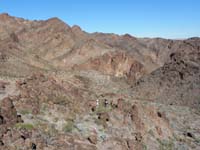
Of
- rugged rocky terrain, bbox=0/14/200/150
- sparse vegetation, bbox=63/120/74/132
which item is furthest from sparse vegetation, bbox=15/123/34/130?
sparse vegetation, bbox=63/120/74/132

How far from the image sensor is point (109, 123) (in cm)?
2152

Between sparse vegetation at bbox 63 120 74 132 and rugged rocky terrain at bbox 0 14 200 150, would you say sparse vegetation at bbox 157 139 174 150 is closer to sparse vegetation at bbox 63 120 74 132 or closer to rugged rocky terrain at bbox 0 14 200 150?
rugged rocky terrain at bbox 0 14 200 150

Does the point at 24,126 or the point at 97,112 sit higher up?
the point at 97,112

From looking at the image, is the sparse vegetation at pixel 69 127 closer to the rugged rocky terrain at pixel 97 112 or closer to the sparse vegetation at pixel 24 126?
the rugged rocky terrain at pixel 97 112

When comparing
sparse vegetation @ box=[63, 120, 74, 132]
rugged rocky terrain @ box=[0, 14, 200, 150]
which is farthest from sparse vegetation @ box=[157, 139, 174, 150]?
sparse vegetation @ box=[63, 120, 74, 132]

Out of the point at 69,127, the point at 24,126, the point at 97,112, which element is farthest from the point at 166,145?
the point at 24,126

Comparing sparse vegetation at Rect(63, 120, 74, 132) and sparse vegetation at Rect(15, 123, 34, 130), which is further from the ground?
sparse vegetation at Rect(15, 123, 34, 130)

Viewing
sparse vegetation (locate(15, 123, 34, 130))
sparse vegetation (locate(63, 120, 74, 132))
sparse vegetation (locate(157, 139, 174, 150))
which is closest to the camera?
sparse vegetation (locate(15, 123, 34, 130))

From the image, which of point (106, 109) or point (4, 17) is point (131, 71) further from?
point (106, 109)

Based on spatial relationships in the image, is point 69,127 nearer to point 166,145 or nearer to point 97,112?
point 97,112

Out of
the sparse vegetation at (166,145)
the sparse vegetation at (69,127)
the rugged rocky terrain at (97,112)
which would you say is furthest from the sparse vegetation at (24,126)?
the sparse vegetation at (166,145)

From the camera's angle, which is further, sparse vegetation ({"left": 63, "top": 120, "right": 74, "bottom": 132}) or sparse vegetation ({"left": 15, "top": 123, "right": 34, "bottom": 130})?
sparse vegetation ({"left": 63, "top": 120, "right": 74, "bottom": 132})

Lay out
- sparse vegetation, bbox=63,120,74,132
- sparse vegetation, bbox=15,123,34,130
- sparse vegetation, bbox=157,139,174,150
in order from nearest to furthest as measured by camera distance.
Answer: sparse vegetation, bbox=15,123,34,130, sparse vegetation, bbox=63,120,74,132, sparse vegetation, bbox=157,139,174,150

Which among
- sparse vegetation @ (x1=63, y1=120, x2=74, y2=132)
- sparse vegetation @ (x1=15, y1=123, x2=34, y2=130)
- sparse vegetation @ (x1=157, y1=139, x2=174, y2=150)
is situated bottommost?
sparse vegetation @ (x1=157, y1=139, x2=174, y2=150)
